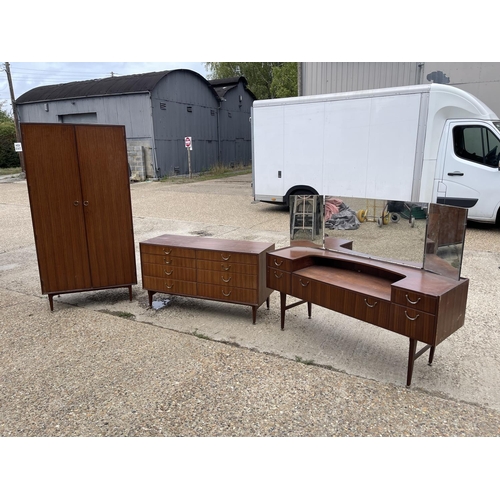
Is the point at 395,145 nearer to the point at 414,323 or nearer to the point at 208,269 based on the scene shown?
the point at 208,269

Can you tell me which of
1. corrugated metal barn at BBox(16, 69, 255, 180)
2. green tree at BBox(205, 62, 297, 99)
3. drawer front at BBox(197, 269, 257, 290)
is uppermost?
green tree at BBox(205, 62, 297, 99)

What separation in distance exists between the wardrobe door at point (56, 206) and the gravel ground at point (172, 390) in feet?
1.53

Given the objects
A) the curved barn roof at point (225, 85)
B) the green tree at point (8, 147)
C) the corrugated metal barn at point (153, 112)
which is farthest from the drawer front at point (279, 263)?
the green tree at point (8, 147)

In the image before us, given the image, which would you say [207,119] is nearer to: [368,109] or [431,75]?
[431,75]

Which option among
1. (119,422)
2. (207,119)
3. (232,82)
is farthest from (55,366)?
(232,82)

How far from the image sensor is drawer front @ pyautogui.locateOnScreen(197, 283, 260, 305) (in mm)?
4496

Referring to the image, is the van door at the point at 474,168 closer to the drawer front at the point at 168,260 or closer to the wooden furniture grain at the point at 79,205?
the drawer front at the point at 168,260

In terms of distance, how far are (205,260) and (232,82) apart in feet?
80.1

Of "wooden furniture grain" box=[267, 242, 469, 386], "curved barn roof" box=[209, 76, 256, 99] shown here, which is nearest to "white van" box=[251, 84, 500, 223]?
"wooden furniture grain" box=[267, 242, 469, 386]

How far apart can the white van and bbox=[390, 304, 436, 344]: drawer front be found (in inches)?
238

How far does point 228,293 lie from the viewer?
4578 mm

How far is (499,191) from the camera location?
26.5 ft

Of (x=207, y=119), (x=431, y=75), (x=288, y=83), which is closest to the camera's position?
(x=431, y=75)

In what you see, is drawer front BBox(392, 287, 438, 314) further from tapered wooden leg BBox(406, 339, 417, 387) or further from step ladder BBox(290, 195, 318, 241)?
step ladder BBox(290, 195, 318, 241)
